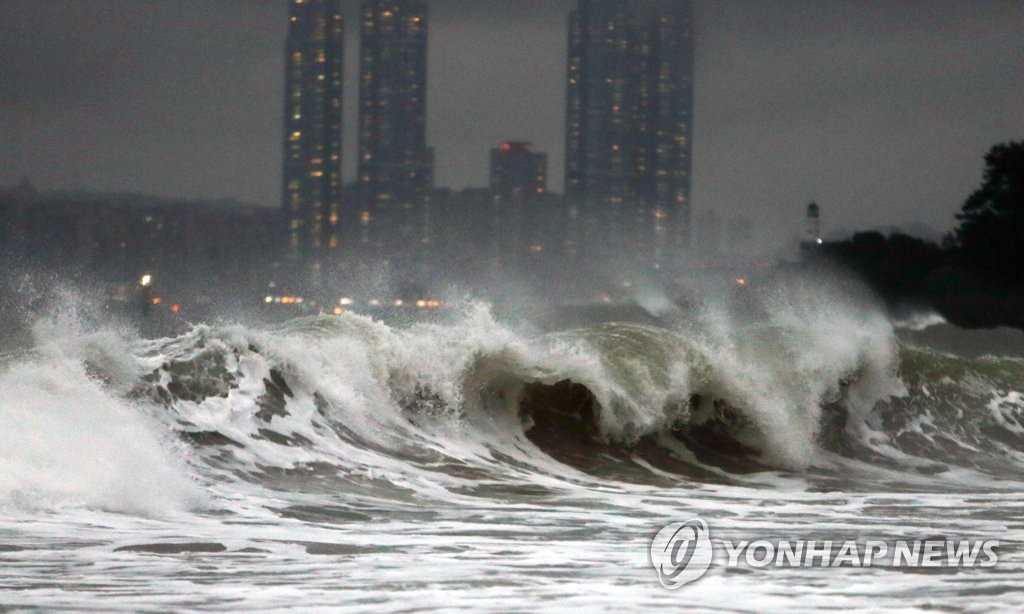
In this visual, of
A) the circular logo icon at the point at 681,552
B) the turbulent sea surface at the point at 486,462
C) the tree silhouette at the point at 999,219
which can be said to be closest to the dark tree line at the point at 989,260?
the tree silhouette at the point at 999,219

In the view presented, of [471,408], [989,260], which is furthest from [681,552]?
[989,260]

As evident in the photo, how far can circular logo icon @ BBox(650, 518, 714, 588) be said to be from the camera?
413 inches

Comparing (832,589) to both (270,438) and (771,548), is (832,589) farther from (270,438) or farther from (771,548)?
(270,438)

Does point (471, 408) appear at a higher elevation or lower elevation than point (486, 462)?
higher

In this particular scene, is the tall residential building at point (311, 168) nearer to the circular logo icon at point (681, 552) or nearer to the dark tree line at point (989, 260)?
the dark tree line at point (989, 260)

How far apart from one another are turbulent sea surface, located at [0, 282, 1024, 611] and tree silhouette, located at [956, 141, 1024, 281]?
57.4 m

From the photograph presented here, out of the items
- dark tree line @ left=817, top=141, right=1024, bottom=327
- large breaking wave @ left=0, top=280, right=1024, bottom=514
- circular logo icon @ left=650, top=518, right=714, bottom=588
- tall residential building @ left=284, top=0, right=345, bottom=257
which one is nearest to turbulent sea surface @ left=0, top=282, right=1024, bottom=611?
large breaking wave @ left=0, top=280, right=1024, bottom=514

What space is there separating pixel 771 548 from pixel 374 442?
22.8 ft

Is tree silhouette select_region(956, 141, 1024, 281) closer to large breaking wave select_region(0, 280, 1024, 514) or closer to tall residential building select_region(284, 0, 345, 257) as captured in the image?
large breaking wave select_region(0, 280, 1024, 514)

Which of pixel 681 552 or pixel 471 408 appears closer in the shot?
pixel 681 552

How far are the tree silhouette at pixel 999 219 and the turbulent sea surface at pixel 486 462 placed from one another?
57.4 m

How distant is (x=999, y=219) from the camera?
274 feet

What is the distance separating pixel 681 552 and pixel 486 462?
6572 millimetres

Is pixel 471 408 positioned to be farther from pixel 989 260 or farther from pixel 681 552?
pixel 989 260
